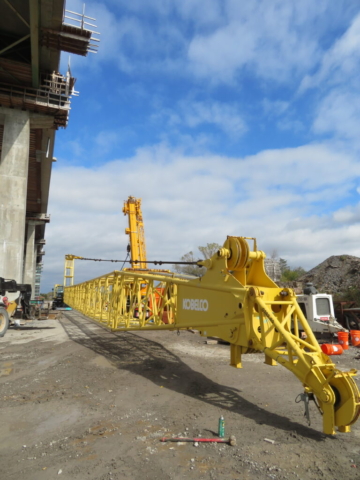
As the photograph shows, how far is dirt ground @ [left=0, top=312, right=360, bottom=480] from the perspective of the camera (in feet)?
11.6

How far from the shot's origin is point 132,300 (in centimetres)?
895

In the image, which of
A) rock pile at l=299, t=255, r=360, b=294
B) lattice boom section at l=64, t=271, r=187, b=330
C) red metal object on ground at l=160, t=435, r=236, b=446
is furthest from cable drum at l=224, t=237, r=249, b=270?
rock pile at l=299, t=255, r=360, b=294

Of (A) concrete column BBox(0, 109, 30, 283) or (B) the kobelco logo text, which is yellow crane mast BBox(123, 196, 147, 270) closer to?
(A) concrete column BBox(0, 109, 30, 283)

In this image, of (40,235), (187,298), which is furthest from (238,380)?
(40,235)

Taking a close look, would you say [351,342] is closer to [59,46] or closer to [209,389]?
[209,389]

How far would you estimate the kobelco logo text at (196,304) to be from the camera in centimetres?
618

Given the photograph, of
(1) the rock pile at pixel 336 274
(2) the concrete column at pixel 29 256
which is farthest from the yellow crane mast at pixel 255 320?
(2) the concrete column at pixel 29 256

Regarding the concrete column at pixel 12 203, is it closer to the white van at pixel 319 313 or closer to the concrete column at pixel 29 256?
the white van at pixel 319 313

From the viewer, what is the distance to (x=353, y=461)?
3664mm

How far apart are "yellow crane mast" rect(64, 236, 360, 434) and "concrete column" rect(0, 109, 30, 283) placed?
11.0 m

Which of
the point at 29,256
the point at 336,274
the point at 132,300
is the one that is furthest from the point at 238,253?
the point at 29,256

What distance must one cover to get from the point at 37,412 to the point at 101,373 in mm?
2310

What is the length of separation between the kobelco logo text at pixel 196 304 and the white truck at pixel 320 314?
28.1 feet

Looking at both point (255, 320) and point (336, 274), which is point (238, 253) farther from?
point (336, 274)
